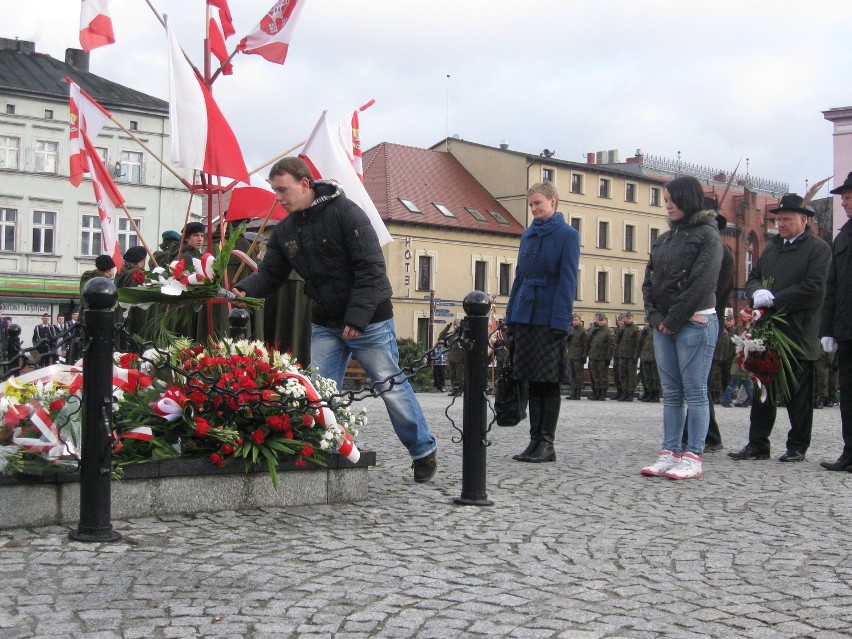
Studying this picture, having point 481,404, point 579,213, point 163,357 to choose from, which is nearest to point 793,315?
point 481,404

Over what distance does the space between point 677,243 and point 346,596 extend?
14.8 ft

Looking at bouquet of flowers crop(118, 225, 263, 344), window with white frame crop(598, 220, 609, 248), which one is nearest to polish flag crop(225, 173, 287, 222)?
bouquet of flowers crop(118, 225, 263, 344)

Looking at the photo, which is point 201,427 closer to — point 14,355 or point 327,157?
point 14,355

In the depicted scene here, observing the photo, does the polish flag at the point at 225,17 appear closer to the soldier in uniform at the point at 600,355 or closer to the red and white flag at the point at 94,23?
the red and white flag at the point at 94,23

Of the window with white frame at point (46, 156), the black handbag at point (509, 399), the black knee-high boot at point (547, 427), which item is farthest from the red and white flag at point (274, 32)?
the window with white frame at point (46, 156)

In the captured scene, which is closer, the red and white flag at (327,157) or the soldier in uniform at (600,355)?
the red and white flag at (327,157)

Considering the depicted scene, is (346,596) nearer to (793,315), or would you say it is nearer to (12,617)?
(12,617)

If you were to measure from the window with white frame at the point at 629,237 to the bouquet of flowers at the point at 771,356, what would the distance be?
2733 inches

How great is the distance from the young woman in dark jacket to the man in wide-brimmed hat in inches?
56.8

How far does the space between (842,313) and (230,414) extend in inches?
198

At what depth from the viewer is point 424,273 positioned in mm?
64438

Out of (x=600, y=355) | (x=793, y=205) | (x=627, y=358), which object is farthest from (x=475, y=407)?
(x=600, y=355)

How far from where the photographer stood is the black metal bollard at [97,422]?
201 inches

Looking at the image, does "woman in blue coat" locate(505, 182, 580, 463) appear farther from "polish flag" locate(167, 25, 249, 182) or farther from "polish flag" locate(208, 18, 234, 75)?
"polish flag" locate(208, 18, 234, 75)
